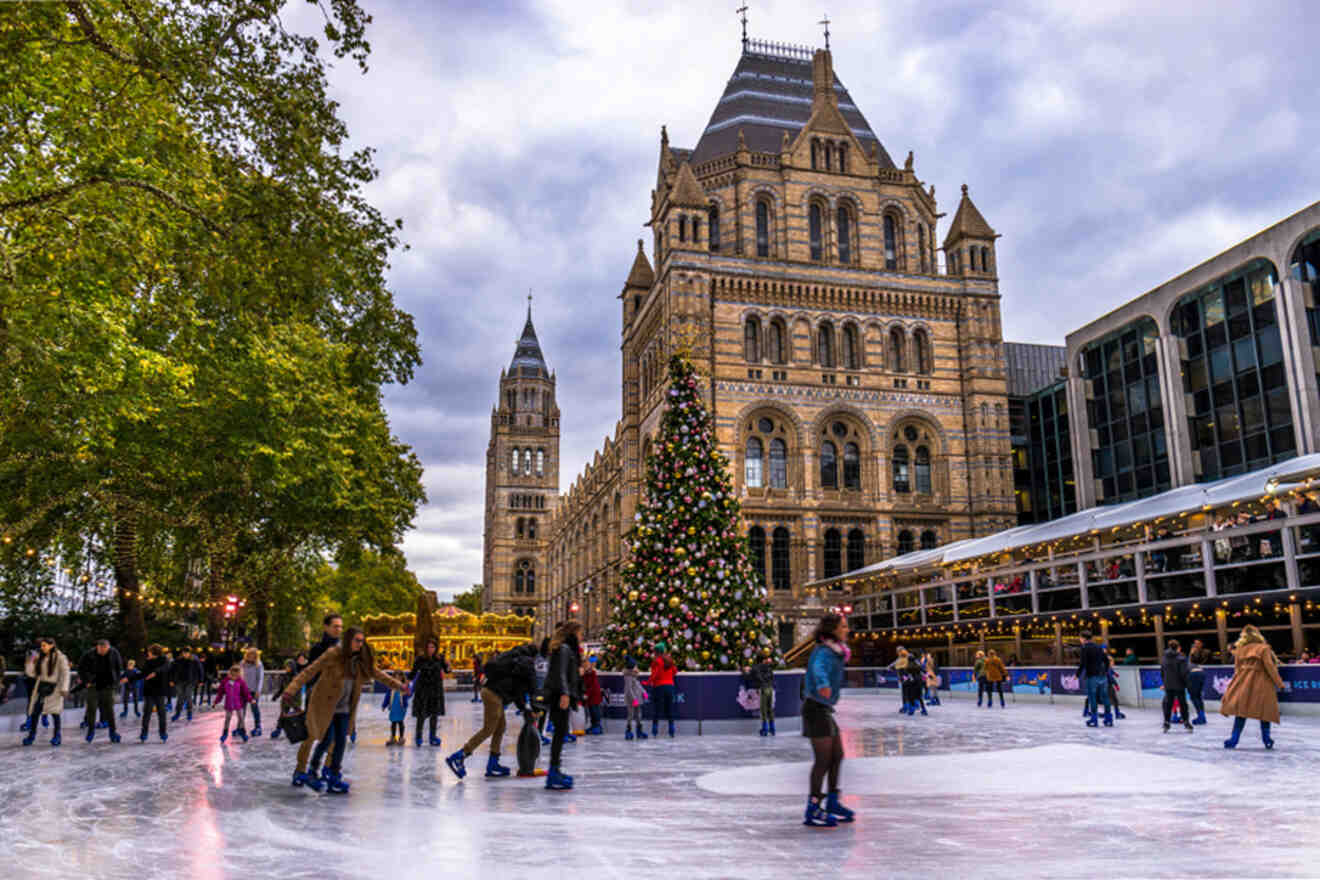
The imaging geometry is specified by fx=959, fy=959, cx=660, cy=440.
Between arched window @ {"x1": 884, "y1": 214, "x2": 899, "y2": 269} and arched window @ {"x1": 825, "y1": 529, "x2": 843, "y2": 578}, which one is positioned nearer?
arched window @ {"x1": 825, "y1": 529, "x2": 843, "y2": 578}

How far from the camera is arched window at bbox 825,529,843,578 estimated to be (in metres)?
45.1

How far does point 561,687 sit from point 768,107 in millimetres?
49185

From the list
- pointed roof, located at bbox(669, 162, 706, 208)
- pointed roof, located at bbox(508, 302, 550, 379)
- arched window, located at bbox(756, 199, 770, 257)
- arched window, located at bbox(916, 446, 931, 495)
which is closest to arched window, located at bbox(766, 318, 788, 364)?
arched window, located at bbox(756, 199, 770, 257)

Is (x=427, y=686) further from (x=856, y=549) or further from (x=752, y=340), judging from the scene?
(x=752, y=340)

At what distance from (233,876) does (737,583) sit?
42.0 ft

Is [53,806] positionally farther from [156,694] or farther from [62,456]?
[62,456]

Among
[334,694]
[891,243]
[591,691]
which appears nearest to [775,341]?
[891,243]

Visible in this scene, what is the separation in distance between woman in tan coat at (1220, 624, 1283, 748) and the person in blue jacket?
7.14 metres

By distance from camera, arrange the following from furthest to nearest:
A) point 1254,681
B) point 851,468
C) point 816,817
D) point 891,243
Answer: point 891,243 → point 851,468 → point 1254,681 → point 816,817

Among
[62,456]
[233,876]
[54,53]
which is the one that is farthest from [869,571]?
[233,876]

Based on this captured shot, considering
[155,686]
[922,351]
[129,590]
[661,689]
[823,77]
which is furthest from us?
[823,77]

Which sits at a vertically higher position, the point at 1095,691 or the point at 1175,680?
the point at 1175,680

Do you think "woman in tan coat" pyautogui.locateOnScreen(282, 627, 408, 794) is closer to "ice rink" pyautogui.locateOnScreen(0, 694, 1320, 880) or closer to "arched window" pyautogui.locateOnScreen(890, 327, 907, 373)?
"ice rink" pyautogui.locateOnScreen(0, 694, 1320, 880)

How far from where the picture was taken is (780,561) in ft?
146
